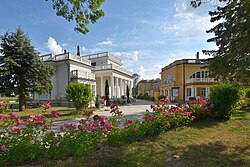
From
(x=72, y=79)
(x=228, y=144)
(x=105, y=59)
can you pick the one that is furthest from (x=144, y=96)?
(x=228, y=144)

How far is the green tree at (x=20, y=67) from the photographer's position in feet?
50.4

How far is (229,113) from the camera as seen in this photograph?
7.77 metres

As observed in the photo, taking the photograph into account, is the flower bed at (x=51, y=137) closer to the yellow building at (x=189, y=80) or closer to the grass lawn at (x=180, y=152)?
the grass lawn at (x=180, y=152)

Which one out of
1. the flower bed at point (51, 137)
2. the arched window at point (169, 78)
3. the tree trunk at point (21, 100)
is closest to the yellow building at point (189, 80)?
the arched window at point (169, 78)

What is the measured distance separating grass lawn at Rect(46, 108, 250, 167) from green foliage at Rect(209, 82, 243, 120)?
6.10 ft

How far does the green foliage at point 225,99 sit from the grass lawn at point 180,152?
6.10 feet

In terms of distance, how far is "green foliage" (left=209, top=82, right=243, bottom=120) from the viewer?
7.44 m

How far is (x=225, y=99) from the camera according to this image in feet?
24.3

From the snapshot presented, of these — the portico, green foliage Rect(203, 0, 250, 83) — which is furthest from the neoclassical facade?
green foliage Rect(203, 0, 250, 83)

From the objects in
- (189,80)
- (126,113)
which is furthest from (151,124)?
(189,80)

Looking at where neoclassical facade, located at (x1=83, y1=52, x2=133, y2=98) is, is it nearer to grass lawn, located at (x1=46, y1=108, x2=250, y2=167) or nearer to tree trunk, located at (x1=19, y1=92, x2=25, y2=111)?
tree trunk, located at (x1=19, y1=92, x2=25, y2=111)

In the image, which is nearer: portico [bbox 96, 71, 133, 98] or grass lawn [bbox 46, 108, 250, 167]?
grass lawn [bbox 46, 108, 250, 167]

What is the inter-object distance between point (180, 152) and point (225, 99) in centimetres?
474

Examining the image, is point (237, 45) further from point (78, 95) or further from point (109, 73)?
point (109, 73)
